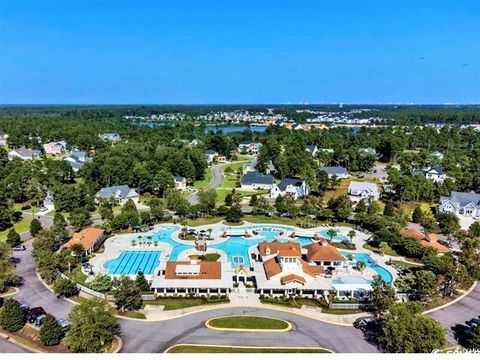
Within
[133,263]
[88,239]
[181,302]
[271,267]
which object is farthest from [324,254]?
[88,239]

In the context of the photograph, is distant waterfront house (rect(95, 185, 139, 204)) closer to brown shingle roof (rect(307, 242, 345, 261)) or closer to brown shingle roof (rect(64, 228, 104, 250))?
brown shingle roof (rect(64, 228, 104, 250))

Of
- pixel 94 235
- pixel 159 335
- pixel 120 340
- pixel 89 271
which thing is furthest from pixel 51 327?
pixel 94 235

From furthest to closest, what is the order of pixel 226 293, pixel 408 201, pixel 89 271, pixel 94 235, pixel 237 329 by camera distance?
pixel 408 201 → pixel 94 235 → pixel 89 271 → pixel 226 293 → pixel 237 329

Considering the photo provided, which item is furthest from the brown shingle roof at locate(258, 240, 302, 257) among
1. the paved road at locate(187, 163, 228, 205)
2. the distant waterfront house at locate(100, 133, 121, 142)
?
the distant waterfront house at locate(100, 133, 121, 142)

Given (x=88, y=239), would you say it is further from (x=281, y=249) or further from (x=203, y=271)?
(x=281, y=249)

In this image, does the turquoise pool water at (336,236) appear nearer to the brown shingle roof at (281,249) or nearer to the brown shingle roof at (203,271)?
the brown shingle roof at (281,249)

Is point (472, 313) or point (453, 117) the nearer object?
point (472, 313)

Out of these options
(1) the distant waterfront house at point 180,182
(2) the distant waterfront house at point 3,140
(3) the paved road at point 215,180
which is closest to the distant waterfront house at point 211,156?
(3) the paved road at point 215,180

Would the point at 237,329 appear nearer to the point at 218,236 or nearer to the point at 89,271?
the point at 89,271
